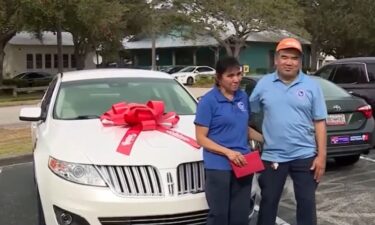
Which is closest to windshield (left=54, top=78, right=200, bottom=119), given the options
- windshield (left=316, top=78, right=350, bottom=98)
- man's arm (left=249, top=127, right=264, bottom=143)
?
man's arm (left=249, top=127, right=264, bottom=143)

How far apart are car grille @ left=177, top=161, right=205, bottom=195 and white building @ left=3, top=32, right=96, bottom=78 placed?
144 feet

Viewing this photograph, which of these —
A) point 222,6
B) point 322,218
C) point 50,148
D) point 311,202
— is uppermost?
point 222,6

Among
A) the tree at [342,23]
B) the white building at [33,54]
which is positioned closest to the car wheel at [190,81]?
the white building at [33,54]

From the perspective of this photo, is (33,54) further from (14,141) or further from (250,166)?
(250,166)

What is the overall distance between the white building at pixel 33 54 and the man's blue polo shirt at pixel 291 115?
145 ft

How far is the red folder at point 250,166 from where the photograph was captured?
392 centimetres

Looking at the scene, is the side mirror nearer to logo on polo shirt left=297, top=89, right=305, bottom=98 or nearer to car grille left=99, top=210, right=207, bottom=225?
car grille left=99, top=210, right=207, bottom=225

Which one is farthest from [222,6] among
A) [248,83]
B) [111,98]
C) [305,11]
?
[111,98]

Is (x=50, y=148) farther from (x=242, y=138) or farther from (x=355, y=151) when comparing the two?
(x=355, y=151)

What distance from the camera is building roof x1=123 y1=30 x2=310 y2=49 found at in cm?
4756

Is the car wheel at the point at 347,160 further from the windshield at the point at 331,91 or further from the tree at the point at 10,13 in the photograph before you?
the tree at the point at 10,13

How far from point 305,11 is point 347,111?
44.7 meters

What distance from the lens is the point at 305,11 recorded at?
5084 centimetres

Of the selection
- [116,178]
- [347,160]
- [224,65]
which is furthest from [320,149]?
[347,160]
